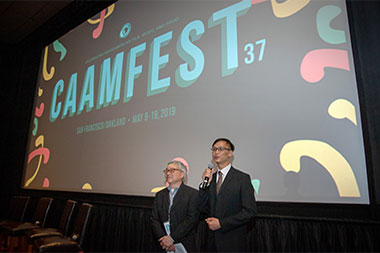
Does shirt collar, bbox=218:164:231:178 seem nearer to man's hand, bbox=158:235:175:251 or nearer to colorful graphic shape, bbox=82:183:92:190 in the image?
man's hand, bbox=158:235:175:251

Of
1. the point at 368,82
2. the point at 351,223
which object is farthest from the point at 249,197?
the point at 368,82

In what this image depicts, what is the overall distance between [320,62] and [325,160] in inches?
30.2

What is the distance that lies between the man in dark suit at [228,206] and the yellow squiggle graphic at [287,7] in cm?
127

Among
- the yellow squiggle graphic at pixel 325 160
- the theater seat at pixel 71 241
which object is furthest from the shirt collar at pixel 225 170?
the theater seat at pixel 71 241

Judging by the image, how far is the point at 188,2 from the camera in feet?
10.1

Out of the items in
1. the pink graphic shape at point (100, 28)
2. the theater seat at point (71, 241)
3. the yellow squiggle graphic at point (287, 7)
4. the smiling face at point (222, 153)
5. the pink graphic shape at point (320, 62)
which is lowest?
the theater seat at point (71, 241)

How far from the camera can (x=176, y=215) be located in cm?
217

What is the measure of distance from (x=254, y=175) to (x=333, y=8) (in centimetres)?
149

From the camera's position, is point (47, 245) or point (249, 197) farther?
point (47, 245)

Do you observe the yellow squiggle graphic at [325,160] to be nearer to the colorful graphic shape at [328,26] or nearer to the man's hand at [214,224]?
the man's hand at [214,224]

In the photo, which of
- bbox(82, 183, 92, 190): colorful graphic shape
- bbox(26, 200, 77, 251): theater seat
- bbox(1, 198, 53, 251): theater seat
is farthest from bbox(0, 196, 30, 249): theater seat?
bbox(82, 183, 92, 190): colorful graphic shape

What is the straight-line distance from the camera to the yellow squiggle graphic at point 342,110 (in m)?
1.93

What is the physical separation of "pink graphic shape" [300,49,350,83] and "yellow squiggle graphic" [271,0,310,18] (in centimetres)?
44

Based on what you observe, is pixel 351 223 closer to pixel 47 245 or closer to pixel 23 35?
pixel 47 245
